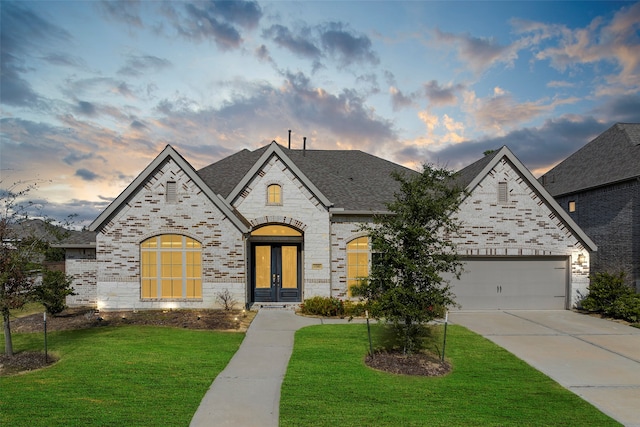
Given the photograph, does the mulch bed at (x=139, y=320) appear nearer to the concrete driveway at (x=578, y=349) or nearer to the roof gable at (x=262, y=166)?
the roof gable at (x=262, y=166)

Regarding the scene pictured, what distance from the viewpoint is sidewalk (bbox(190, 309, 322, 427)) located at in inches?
267

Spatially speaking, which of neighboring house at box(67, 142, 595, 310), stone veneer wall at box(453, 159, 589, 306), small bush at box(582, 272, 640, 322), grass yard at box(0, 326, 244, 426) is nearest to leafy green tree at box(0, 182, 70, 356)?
grass yard at box(0, 326, 244, 426)

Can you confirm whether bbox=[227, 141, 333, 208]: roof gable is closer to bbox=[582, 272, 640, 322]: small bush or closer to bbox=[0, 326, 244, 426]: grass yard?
bbox=[0, 326, 244, 426]: grass yard

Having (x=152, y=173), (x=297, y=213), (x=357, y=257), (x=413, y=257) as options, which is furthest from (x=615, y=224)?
(x=152, y=173)

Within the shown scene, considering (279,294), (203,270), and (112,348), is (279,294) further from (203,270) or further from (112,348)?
(112,348)

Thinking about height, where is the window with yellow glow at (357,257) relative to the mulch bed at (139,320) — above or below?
above

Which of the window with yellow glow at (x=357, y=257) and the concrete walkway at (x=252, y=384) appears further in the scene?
the window with yellow glow at (x=357, y=257)

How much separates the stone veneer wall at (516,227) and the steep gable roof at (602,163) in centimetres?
545

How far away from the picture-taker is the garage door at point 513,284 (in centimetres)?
1764

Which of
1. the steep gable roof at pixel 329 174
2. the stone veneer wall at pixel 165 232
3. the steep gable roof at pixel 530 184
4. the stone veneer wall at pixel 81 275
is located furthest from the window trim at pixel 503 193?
the stone veneer wall at pixel 81 275

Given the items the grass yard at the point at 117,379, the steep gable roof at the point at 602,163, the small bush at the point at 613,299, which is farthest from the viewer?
the steep gable roof at the point at 602,163

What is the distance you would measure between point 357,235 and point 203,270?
738 cm

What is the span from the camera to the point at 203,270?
16.4 meters

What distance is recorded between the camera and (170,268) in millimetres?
16484
